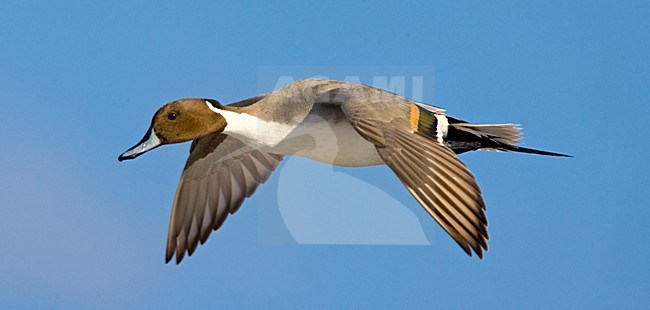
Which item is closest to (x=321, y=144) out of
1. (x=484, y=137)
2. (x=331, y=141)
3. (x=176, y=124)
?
(x=331, y=141)

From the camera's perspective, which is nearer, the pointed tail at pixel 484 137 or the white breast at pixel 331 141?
the white breast at pixel 331 141

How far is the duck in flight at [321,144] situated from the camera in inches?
179

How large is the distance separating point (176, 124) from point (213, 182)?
1.21 metres

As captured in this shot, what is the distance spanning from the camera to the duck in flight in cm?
456

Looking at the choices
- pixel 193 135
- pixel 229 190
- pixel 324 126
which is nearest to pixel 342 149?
pixel 324 126

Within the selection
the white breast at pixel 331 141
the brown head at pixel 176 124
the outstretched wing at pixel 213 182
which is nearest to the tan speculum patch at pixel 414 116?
the white breast at pixel 331 141

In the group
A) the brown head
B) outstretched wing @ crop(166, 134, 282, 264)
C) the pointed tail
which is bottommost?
outstretched wing @ crop(166, 134, 282, 264)

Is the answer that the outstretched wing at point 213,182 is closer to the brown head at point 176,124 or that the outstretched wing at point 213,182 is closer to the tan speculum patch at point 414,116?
the brown head at point 176,124

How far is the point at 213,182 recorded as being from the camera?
6676 millimetres

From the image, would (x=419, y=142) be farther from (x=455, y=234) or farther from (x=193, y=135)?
(x=193, y=135)

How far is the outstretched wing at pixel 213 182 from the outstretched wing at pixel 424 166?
1.43 m

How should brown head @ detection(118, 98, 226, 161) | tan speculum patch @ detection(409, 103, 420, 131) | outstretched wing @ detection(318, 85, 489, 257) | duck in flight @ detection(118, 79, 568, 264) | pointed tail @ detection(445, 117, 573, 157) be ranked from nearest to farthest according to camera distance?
outstretched wing @ detection(318, 85, 489, 257)
duck in flight @ detection(118, 79, 568, 264)
tan speculum patch @ detection(409, 103, 420, 131)
brown head @ detection(118, 98, 226, 161)
pointed tail @ detection(445, 117, 573, 157)

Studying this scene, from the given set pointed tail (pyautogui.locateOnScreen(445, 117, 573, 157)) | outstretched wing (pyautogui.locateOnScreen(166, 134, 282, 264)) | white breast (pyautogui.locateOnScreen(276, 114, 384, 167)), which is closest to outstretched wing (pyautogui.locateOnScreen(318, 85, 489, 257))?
white breast (pyautogui.locateOnScreen(276, 114, 384, 167))

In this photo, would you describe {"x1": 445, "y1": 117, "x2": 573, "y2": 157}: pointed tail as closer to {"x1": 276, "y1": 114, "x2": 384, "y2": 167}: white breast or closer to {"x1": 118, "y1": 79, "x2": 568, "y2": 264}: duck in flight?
{"x1": 118, "y1": 79, "x2": 568, "y2": 264}: duck in flight
